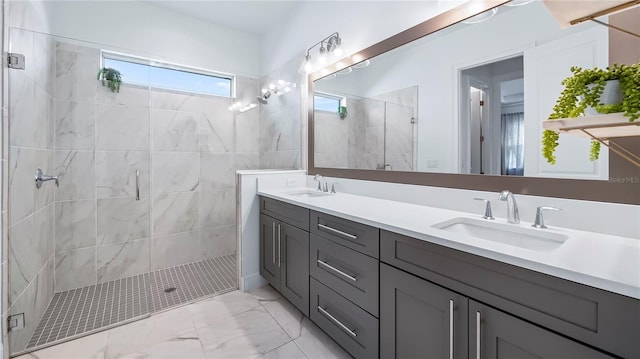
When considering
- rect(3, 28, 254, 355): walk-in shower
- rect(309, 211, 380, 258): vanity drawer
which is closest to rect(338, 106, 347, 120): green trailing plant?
rect(309, 211, 380, 258): vanity drawer

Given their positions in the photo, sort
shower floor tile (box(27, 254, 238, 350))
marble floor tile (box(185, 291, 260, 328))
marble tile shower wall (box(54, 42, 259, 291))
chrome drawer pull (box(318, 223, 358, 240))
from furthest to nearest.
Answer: marble tile shower wall (box(54, 42, 259, 291)) → marble floor tile (box(185, 291, 260, 328)) → shower floor tile (box(27, 254, 238, 350)) → chrome drawer pull (box(318, 223, 358, 240))

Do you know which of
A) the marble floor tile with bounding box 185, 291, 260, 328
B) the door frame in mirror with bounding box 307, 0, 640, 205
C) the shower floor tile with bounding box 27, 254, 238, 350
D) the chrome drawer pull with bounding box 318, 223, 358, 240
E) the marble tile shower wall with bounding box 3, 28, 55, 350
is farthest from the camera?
the marble floor tile with bounding box 185, 291, 260, 328

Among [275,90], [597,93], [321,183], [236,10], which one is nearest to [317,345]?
[321,183]

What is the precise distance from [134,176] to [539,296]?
2.85m

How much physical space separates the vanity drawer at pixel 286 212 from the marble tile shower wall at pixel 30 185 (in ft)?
4.97

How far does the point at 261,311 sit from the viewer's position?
2.12m

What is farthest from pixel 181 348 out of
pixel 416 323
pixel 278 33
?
pixel 278 33

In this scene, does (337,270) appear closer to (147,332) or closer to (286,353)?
(286,353)

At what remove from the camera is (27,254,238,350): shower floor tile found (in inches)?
74.5

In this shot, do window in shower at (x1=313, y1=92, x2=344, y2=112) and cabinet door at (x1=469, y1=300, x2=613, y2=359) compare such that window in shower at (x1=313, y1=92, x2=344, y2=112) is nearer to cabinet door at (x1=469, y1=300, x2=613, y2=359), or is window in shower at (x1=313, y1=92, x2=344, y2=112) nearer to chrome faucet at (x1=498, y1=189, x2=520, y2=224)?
chrome faucet at (x1=498, y1=189, x2=520, y2=224)

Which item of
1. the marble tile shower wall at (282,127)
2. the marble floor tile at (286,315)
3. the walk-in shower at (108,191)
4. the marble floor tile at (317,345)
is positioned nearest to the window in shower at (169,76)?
the walk-in shower at (108,191)

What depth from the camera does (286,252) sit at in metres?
2.09

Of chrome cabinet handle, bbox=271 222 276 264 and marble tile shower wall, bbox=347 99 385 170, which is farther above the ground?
marble tile shower wall, bbox=347 99 385 170

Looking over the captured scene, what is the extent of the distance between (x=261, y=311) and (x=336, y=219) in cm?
108
